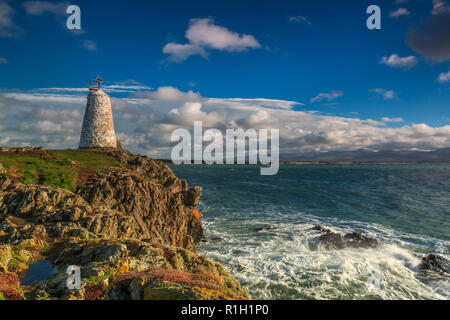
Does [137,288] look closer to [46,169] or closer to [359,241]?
[359,241]

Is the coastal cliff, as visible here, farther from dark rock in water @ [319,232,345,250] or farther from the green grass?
dark rock in water @ [319,232,345,250]

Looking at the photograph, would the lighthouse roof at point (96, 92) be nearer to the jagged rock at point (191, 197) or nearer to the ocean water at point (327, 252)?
the jagged rock at point (191, 197)

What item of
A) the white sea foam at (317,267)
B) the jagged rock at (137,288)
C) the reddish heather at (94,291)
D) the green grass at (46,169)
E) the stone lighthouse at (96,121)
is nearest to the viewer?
the jagged rock at (137,288)

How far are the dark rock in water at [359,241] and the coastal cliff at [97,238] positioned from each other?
19.3m

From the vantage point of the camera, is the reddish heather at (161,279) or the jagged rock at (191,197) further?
the jagged rock at (191,197)

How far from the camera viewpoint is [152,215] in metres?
26.7

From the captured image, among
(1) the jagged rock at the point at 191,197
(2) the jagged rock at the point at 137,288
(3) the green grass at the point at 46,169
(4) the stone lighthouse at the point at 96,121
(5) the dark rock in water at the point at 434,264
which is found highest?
(4) the stone lighthouse at the point at 96,121

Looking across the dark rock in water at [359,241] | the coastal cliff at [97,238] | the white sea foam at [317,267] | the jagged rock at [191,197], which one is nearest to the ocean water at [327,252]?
the white sea foam at [317,267]

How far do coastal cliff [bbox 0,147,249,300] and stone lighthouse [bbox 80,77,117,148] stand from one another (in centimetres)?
1887

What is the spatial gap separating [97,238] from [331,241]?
1015 inches

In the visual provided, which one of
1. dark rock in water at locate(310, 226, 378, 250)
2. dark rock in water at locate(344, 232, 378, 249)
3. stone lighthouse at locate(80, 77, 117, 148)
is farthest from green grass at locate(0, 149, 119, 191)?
dark rock in water at locate(344, 232, 378, 249)

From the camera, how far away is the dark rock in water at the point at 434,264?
2133cm

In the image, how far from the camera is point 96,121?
5559 centimetres
